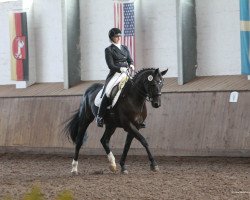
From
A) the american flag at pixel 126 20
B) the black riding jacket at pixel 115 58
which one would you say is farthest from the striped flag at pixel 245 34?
the black riding jacket at pixel 115 58

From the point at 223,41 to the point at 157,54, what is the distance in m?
1.95

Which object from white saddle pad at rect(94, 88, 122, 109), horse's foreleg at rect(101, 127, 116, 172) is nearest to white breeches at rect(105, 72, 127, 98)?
white saddle pad at rect(94, 88, 122, 109)

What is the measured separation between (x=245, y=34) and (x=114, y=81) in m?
4.53

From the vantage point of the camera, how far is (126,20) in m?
15.2

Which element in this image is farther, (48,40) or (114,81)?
(48,40)

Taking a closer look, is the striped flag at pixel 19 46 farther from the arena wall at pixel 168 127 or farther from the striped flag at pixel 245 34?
the striped flag at pixel 245 34

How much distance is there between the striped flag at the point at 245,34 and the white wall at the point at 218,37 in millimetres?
486

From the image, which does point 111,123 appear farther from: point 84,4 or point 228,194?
point 84,4

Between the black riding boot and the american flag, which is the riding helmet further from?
the american flag

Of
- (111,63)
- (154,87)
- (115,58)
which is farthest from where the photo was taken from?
(115,58)

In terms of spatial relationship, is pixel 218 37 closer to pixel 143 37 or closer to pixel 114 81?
pixel 143 37

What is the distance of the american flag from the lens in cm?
1492

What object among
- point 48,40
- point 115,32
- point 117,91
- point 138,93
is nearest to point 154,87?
point 138,93

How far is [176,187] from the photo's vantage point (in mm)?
7504
